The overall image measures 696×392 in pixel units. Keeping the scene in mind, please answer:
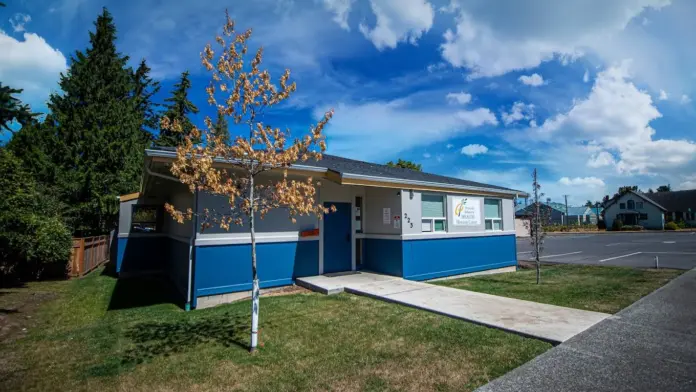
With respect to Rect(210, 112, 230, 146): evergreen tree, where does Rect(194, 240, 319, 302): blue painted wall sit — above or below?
below

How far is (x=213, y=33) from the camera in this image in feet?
16.6

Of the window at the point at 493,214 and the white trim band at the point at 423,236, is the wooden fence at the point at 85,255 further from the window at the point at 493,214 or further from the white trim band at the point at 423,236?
the window at the point at 493,214

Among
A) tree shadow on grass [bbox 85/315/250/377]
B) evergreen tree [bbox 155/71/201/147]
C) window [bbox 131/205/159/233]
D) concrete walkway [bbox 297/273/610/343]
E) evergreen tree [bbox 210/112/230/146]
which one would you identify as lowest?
tree shadow on grass [bbox 85/315/250/377]

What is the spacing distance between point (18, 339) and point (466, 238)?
1081 cm

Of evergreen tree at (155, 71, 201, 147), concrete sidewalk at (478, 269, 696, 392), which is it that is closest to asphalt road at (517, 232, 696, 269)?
concrete sidewalk at (478, 269, 696, 392)

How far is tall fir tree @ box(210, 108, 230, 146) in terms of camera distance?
495 cm

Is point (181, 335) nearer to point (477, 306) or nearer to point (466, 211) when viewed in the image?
point (477, 306)

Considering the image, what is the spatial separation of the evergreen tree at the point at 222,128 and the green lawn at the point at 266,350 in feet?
9.56

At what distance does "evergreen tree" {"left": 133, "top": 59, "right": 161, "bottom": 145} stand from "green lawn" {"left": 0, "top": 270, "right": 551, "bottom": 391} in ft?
83.0

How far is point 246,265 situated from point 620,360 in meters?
6.66

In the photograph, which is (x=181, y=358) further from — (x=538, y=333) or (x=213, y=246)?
(x=538, y=333)

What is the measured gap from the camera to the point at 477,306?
20.7 feet

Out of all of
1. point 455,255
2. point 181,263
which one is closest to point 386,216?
point 455,255

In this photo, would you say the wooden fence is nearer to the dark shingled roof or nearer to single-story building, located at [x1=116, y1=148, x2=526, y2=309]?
single-story building, located at [x1=116, y1=148, x2=526, y2=309]
